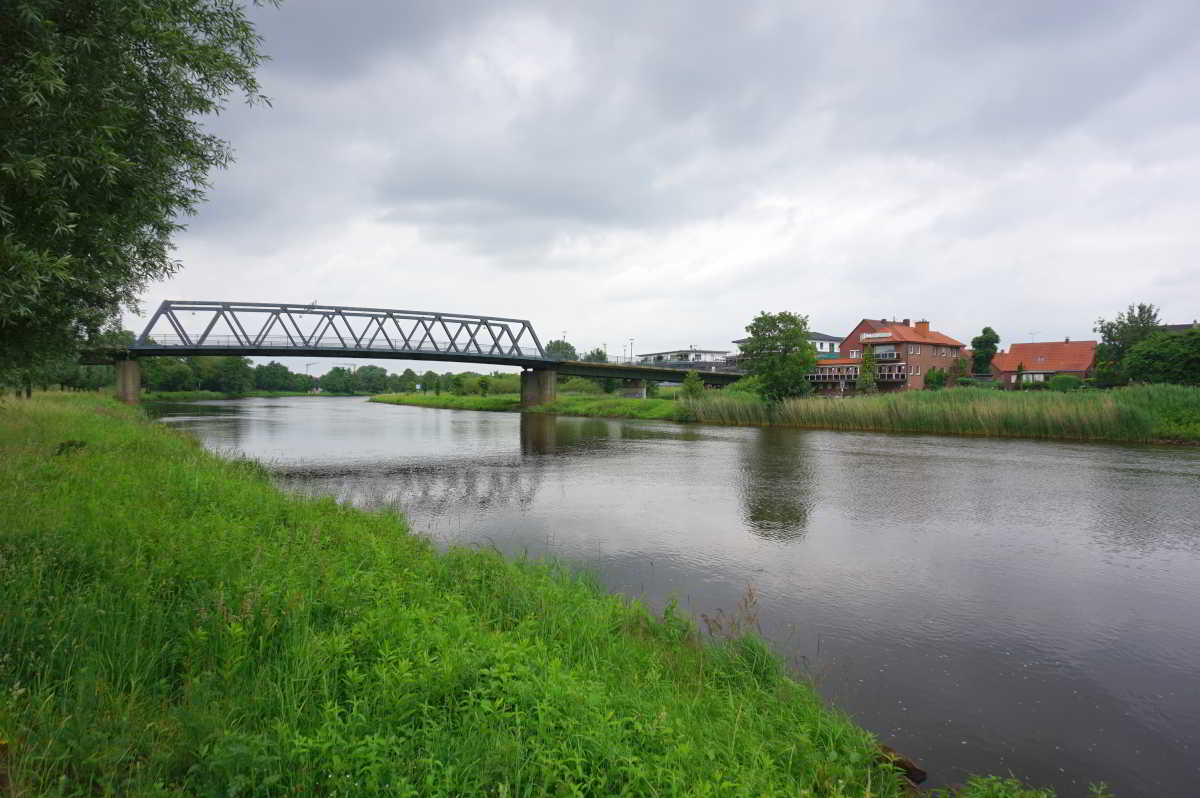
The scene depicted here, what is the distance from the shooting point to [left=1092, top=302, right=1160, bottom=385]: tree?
210 feet

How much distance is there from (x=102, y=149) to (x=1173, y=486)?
1037 inches

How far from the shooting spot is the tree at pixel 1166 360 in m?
50.9

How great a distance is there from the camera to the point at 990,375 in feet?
278

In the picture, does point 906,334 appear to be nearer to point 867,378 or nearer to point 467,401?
point 867,378

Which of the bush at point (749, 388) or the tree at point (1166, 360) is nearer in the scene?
the tree at point (1166, 360)

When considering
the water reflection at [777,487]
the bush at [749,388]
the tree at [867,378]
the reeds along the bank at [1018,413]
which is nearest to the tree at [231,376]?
the bush at [749,388]

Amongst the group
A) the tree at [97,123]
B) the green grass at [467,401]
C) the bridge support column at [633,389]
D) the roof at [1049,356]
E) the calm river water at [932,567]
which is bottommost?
the calm river water at [932,567]

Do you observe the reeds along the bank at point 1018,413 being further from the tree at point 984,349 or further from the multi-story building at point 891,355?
the tree at point 984,349

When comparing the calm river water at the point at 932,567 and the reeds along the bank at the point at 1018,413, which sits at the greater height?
the reeds along the bank at the point at 1018,413

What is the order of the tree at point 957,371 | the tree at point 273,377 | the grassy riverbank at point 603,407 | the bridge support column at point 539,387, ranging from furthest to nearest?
the tree at point 273,377 → the tree at point 957,371 → the bridge support column at point 539,387 → the grassy riverbank at point 603,407

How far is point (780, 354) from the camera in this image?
173 ft

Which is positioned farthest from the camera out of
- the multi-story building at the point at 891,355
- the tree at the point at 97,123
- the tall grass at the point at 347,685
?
the multi-story building at the point at 891,355

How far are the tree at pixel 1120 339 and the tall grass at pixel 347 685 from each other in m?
77.5

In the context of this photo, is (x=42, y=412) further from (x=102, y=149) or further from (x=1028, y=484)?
(x=1028, y=484)
